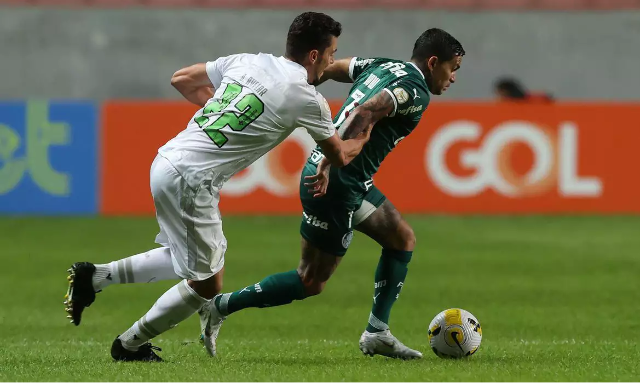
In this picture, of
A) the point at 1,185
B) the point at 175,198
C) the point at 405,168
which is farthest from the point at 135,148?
the point at 175,198

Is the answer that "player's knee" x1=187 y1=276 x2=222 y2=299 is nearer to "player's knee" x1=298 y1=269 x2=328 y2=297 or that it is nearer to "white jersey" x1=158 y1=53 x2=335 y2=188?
"white jersey" x1=158 y1=53 x2=335 y2=188

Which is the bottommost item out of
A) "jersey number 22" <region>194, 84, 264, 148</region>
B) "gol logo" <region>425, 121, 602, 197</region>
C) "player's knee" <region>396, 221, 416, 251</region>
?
"gol logo" <region>425, 121, 602, 197</region>

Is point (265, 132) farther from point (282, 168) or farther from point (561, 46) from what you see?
point (561, 46)

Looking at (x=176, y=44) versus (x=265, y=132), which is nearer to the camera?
(x=265, y=132)

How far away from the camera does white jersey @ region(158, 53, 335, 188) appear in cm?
584

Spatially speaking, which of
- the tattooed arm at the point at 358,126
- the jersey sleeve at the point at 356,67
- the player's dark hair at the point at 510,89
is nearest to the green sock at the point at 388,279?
the tattooed arm at the point at 358,126

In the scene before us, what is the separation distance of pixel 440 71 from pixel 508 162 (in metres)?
9.48

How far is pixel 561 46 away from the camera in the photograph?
20812 millimetres

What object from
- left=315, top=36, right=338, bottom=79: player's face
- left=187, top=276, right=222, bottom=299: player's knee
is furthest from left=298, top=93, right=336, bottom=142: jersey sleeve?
left=187, top=276, right=222, bottom=299: player's knee

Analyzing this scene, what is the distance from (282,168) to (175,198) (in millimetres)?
9806

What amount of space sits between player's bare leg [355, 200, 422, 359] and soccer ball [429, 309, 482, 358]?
0.13m

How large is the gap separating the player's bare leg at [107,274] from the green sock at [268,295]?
1.32ft

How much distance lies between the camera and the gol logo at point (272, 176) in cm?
1562

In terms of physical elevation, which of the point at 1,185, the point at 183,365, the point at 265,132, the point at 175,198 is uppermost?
the point at 265,132
